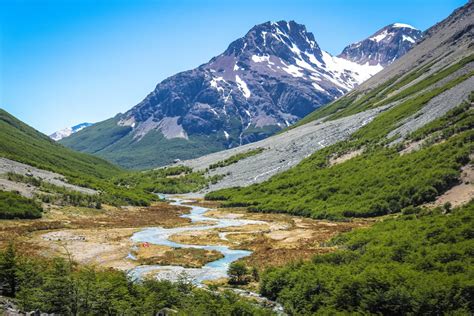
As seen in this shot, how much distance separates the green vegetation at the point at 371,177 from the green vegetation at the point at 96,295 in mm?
55749

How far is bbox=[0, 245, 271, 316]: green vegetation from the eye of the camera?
28438 mm

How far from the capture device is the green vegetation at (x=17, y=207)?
82.6 meters

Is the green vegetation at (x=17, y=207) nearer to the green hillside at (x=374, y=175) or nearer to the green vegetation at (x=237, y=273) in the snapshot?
the green vegetation at (x=237, y=273)

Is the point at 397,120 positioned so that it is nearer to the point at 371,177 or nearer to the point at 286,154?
the point at 371,177

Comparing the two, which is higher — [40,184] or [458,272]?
[40,184]

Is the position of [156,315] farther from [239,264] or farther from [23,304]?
[239,264]

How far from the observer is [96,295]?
29.1 metres

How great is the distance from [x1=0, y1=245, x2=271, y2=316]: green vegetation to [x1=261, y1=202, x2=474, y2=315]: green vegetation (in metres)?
7.03

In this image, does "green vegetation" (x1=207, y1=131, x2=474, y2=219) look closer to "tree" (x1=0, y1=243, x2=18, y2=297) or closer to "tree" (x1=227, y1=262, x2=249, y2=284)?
"tree" (x1=227, y1=262, x2=249, y2=284)

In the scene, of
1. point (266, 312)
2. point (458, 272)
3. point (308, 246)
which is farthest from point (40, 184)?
point (458, 272)

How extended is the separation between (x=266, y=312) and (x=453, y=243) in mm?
21723

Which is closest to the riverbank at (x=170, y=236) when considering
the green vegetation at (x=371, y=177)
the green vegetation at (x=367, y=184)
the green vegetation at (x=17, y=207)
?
the green vegetation at (x=17, y=207)

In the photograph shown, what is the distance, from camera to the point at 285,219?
99.0 metres

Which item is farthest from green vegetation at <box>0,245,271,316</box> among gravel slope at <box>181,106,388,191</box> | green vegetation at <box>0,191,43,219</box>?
gravel slope at <box>181,106,388,191</box>
